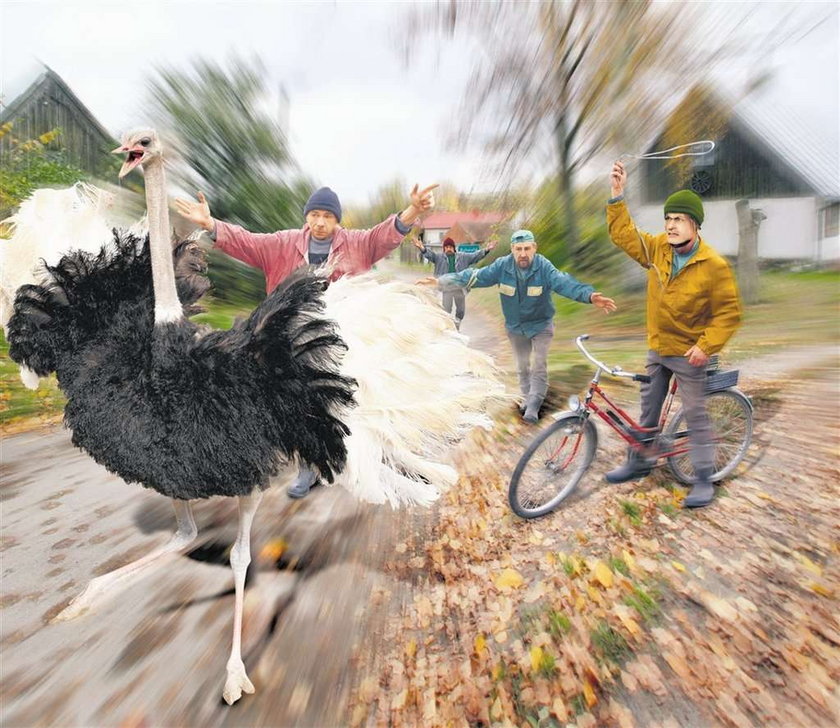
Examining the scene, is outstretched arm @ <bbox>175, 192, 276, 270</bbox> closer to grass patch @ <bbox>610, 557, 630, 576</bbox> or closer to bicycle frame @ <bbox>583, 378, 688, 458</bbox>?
bicycle frame @ <bbox>583, 378, 688, 458</bbox>

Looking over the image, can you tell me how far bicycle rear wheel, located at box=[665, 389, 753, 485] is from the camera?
2.30 meters

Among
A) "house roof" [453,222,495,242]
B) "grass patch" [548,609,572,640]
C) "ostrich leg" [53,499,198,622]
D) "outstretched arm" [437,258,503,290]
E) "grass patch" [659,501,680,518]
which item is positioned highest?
"house roof" [453,222,495,242]

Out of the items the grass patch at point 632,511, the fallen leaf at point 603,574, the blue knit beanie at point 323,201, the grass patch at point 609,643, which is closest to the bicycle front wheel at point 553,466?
the grass patch at point 632,511

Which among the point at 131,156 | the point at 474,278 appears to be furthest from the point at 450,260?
the point at 131,156

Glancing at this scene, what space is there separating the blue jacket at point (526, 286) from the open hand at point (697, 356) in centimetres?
52

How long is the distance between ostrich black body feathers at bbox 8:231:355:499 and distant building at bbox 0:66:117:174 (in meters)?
1.61

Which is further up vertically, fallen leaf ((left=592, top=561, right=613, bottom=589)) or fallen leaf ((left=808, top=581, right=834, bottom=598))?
fallen leaf ((left=592, top=561, right=613, bottom=589))

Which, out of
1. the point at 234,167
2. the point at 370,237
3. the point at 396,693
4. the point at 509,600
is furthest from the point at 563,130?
the point at 396,693

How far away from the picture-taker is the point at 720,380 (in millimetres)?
2078

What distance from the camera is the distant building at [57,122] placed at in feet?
9.55

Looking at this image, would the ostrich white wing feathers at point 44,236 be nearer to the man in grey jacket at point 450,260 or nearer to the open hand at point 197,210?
the open hand at point 197,210

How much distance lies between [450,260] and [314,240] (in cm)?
67

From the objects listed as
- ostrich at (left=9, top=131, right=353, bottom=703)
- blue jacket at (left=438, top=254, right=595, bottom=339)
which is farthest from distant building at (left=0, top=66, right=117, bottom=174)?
blue jacket at (left=438, top=254, right=595, bottom=339)

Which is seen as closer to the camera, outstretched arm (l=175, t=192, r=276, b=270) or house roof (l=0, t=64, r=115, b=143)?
outstretched arm (l=175, t=192, r=276, b=270)
